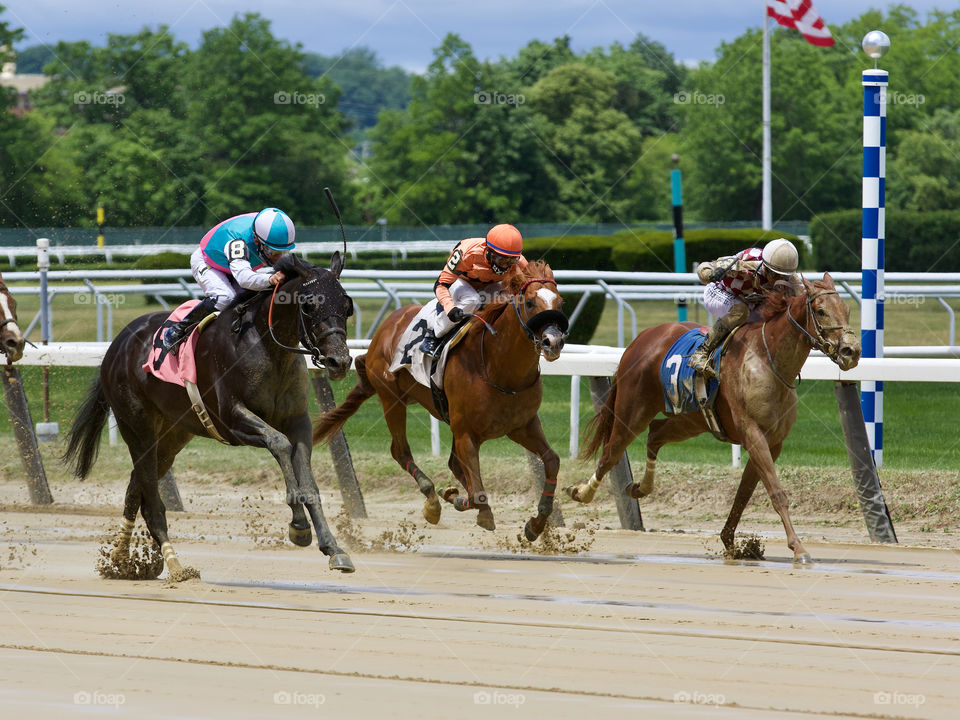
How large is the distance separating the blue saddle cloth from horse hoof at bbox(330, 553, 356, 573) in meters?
1.86

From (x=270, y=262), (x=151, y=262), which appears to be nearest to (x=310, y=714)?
(x=270, y=262)

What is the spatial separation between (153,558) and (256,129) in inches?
1090

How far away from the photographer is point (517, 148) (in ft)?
129

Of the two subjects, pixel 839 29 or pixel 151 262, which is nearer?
pixel 151 262

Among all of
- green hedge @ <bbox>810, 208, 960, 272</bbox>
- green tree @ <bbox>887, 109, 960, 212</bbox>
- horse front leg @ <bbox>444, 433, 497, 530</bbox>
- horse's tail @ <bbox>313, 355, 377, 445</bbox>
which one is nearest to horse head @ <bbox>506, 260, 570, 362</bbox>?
horse front leg @ <bbox>444, 433, 497, 530</bbox>

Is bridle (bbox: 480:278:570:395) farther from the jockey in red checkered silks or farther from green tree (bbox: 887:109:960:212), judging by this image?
green tree (bbox: 887:109:960:212)

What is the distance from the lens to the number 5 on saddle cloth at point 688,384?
6.18 metres

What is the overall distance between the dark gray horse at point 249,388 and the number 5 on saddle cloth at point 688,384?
1.72 m

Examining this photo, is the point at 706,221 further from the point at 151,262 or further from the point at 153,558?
the point at 153,558

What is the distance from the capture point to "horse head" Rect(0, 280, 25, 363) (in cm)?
627
